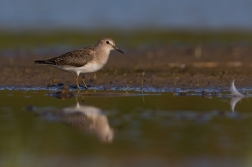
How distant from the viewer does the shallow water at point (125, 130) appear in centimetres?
829

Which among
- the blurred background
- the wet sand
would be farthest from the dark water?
the wet sand

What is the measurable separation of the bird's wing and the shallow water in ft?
2.95

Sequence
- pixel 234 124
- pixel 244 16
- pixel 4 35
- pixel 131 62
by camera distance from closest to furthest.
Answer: pixel 234 124
pixel 131 62
pixel 4 35
pixel 244 16

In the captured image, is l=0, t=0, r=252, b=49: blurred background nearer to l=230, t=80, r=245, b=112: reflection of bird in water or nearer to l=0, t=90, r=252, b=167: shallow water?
l=230, t=80, r=245, b=112: reflection of bird in water

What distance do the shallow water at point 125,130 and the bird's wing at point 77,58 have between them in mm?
900

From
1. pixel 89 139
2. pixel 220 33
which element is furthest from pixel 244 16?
pixel 89 139

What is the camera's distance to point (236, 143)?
892cm

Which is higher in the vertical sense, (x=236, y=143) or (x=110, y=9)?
(x=110, y=9)

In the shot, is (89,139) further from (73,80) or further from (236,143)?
(73,80)

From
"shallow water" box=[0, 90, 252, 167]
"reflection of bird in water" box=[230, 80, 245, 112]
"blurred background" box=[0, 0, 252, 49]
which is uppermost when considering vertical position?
"blurred background" box=[0, 0, 252, 49]

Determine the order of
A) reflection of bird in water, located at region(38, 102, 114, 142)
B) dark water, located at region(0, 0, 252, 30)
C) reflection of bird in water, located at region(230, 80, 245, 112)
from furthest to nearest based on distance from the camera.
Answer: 1. dark water, located at region(0, 0, 252, 30)
2. reflection of bird in water, located at region(230, 80, 245, 112)
3. reflection of bird in water, located at region(38, 102, 114, 142)

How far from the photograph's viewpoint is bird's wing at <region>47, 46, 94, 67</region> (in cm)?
1370

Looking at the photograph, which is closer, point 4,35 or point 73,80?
point 73,80

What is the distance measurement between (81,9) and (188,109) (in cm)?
1989
